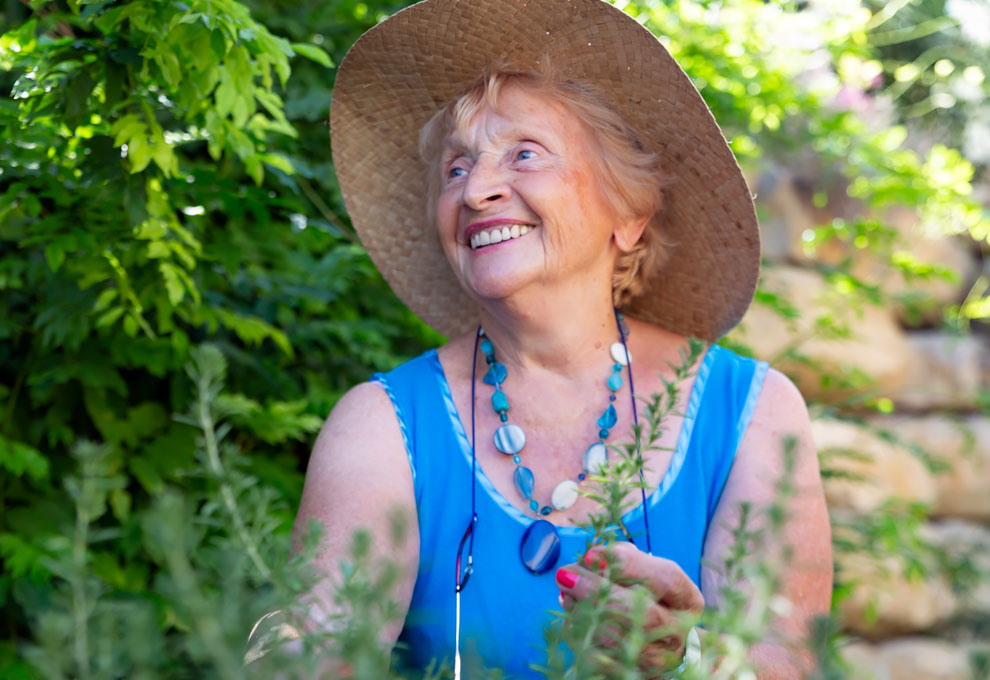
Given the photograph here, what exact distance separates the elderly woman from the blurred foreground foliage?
29cm

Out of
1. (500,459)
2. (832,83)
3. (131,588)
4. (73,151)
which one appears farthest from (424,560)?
(832,83)

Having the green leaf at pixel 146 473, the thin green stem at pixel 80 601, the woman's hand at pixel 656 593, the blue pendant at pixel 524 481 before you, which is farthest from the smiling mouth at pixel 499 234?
the thin green stem at pixel 80 601

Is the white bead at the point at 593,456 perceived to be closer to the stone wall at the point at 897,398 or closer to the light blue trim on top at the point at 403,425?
the light blue trim on top at the point at 403,425

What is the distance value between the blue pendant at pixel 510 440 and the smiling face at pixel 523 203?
29 centimetres

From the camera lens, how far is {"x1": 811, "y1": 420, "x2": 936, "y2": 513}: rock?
5.48 m

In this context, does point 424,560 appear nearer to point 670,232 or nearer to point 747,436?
point 747,436

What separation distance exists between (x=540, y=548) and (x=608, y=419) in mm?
329

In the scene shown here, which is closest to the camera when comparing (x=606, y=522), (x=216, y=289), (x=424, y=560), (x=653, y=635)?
(x=653, y=635)

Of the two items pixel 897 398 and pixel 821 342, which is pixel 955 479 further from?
pixel 821 342

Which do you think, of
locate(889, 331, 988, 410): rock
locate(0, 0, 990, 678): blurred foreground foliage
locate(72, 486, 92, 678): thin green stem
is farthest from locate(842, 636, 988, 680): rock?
locate(72, 486, 92, 678): thin green stem

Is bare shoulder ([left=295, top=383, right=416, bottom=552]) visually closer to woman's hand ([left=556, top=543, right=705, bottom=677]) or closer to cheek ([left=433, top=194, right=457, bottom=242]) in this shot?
cheek ([left=433, top=194, right=457, bottom=242])

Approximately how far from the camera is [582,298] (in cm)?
207

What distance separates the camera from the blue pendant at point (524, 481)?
6.36ft

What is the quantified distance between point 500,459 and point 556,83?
0.82m
